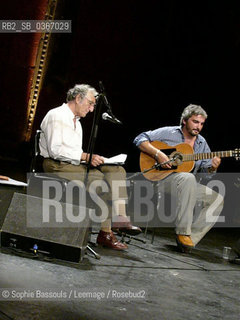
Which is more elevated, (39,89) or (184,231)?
(39,89)

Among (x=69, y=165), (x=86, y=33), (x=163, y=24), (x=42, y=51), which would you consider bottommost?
(x=69, y=165)

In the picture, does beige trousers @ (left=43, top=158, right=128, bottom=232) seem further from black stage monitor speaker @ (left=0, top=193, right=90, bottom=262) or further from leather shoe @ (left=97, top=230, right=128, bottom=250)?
black stage monitor speaker @ (left=0, top=193, right=90, bottom=262)

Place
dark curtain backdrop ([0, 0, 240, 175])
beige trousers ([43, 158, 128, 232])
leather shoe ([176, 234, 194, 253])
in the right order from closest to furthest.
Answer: beige trousers ([43, 158, 128, 232])
leather shoe ([176, 234, 194, 253])
dark curtain backdrop ([0, 0, 240, 175])

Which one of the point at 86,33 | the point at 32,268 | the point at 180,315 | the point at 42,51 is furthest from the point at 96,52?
the point at 180,315

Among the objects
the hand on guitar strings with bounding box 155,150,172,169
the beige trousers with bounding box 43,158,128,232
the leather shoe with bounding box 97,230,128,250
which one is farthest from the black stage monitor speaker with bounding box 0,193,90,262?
the hand on guitar strings with bounding box 155,150,172,169

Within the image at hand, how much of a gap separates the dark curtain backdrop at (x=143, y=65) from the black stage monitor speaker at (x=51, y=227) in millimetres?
4120

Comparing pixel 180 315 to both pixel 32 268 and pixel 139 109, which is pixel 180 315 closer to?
pixel 32 268

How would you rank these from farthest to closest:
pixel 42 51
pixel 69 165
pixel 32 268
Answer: pixel 42 51
pixel 69 165
pixel 32 268

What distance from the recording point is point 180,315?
1.90 metres

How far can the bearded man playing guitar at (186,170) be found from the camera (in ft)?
12.0

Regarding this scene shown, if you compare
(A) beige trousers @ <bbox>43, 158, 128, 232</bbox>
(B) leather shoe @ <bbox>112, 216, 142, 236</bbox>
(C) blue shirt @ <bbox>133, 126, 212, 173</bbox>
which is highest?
(C) blue shirt @ <bbox>133, 126, 212, 173</bbox>

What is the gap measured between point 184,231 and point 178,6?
14.6 feet

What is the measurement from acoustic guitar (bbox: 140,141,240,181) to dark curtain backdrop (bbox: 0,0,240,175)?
243cm

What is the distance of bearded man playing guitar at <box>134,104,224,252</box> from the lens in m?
3.64
